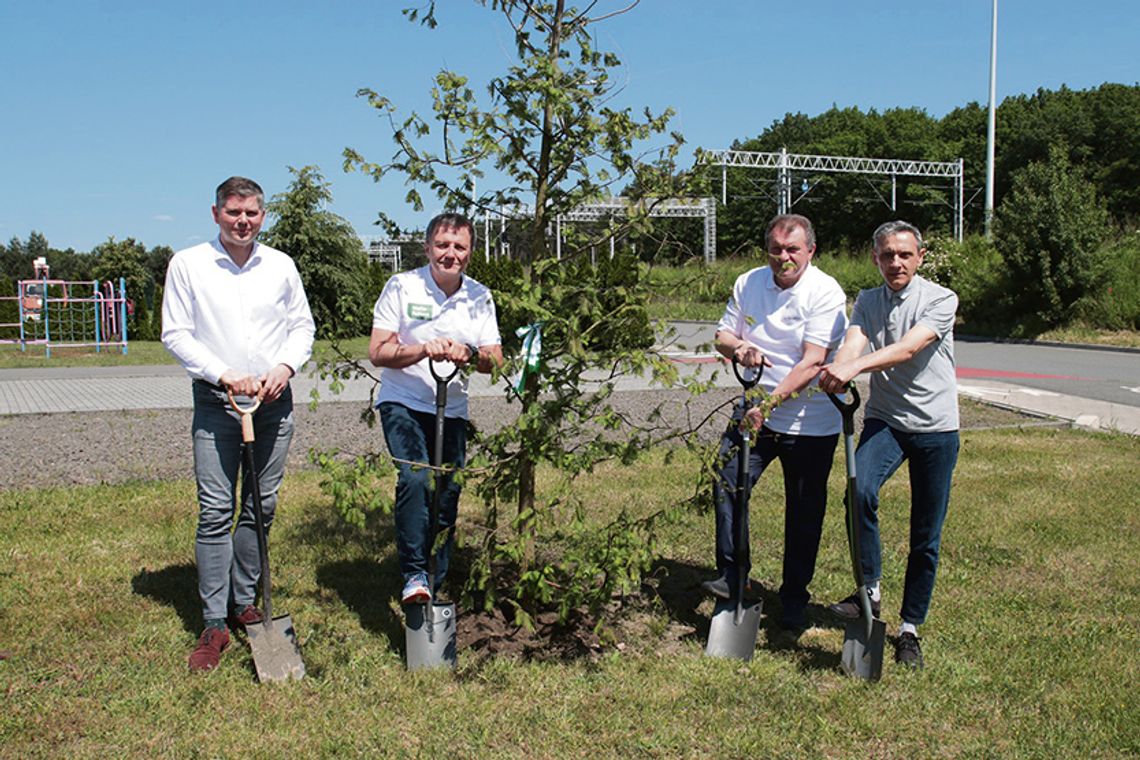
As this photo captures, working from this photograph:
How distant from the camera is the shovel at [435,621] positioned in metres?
3.97

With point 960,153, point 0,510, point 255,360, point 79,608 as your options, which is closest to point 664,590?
point 255,360

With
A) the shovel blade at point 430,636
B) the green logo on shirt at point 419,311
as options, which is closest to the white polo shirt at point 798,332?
the green logo on shirt at point 419,311

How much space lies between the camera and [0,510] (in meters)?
6.31

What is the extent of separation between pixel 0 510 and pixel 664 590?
14.1 ft

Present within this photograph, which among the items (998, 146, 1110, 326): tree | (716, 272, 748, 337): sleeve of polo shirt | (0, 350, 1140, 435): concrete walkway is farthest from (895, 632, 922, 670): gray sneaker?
(998, 146, 1110, 326): tree

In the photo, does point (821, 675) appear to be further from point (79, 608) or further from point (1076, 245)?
point (1076, 245)

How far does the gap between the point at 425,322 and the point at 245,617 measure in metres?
1.54

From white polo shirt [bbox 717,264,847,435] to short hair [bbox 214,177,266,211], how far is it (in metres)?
2.07

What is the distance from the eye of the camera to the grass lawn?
3.39m

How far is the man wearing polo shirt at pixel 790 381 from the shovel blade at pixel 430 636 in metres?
1.23

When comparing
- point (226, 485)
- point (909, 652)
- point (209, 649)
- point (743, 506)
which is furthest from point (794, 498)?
point (209, 649)

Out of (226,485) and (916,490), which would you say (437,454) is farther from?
(916,490)

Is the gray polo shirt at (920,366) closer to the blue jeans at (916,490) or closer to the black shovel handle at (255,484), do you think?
the blue jeans at (916,490)

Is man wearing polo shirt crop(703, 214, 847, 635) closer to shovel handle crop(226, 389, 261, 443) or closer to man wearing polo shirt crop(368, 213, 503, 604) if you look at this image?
man wearing polo shirt crop(368, 213, 503, 604)
